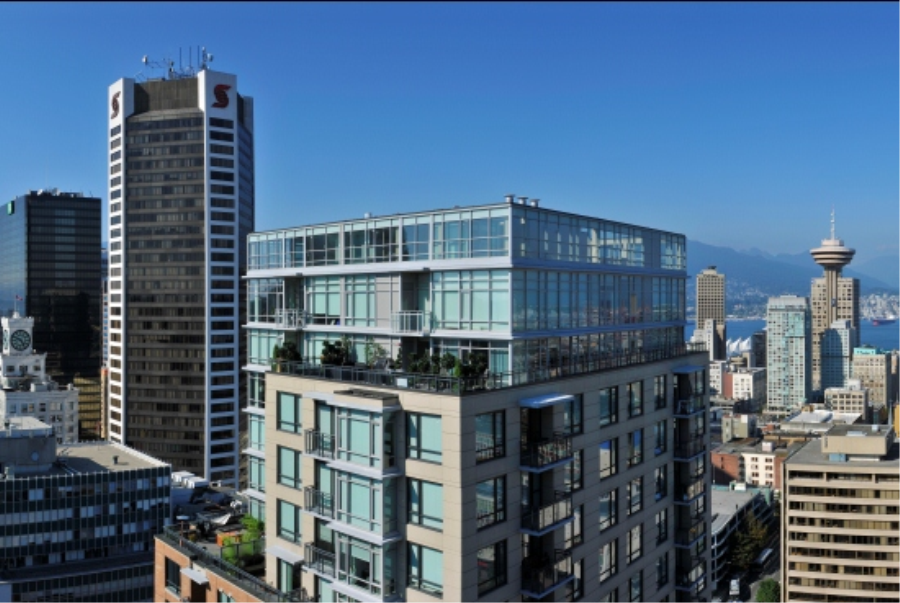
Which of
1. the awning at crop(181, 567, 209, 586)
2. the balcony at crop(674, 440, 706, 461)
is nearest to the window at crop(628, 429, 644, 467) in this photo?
the balcony at crop(674, 440, 706, 461)

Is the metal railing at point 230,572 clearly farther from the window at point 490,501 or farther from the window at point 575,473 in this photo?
the window at point 575,473

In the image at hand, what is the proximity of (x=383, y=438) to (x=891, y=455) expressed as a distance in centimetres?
10157

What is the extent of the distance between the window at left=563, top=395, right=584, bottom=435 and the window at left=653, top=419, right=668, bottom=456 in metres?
6.02

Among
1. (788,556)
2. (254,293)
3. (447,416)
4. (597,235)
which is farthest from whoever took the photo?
(788,556)

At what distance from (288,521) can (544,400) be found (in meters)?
11.1

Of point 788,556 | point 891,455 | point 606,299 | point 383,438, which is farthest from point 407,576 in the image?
point 891,455

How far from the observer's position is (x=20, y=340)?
13212 cm

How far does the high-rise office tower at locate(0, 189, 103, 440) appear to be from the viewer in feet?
604

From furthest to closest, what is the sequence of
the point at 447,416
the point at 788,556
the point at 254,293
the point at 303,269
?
the point at 788,556 → the point at 254,293 → the point at 303,269 → the point at 447,416

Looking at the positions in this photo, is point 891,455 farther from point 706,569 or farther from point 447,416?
point 447,416

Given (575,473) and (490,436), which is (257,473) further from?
(490,436)

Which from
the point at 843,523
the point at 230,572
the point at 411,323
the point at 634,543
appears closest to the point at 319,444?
the point at 411,323

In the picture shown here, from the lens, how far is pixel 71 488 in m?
68.6

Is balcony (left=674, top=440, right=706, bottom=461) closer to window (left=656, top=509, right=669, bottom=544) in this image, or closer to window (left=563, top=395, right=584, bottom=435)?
window (left=656, top=509, right=669, bottom=544)
